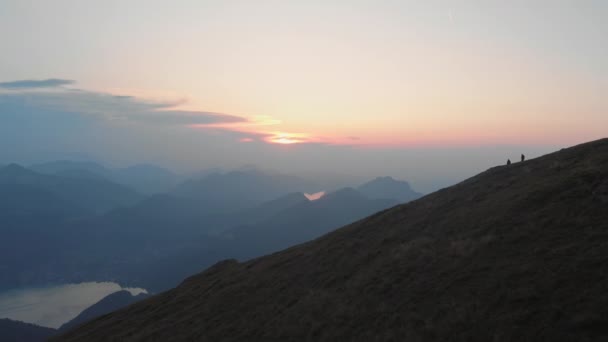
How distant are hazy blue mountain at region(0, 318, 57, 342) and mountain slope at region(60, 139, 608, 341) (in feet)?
574

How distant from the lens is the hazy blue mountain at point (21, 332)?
529 ft

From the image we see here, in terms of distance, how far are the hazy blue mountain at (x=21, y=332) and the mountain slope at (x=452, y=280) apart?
175 meters

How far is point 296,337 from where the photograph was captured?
65.9ft

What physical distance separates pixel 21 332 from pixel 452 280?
225395mm

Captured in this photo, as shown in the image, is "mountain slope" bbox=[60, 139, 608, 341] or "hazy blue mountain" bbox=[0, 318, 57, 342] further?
"hazy blue mountain" bbox=[0, 318, 57, 342]

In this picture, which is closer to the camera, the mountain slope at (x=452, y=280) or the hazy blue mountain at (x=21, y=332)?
the mountain slope at (x=452, y=280)

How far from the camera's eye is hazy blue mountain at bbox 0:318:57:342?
161250 mm

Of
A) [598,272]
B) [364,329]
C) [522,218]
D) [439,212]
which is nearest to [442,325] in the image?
[364,329]

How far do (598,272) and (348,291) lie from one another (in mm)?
14208

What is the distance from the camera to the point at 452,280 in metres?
18.9

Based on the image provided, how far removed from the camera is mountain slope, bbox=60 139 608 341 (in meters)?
14.0

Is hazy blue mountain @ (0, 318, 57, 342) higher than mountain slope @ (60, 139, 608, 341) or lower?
lower

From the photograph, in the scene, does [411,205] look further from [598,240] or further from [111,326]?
[111,326]

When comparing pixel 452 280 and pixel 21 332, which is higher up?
pixel 452 280
